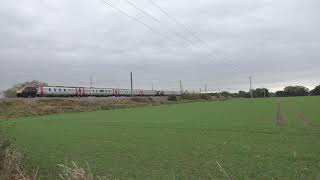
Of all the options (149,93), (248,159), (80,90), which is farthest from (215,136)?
(149,93)

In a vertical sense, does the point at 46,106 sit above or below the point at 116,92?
below

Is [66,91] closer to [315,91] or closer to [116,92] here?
[116,92]

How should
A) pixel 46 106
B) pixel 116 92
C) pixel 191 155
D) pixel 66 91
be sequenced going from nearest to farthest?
pixel 191 155 < pixel 46 106 < pixel 66 91 < pixel 116 92

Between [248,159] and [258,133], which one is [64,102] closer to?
[258,133]

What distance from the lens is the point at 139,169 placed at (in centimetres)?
1372

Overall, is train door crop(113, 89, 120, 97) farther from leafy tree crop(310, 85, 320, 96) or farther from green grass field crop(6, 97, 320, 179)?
leafy tree crop(310, 85, 320, 96)

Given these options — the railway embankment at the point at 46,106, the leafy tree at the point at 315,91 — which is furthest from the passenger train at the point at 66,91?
the leafy tree at the point at 315,91

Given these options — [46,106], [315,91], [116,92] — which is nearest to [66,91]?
[46,106]

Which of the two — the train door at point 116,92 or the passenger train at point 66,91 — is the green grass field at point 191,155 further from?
the train door at point 116,92

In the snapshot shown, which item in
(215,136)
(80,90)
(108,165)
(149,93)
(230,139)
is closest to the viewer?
(108,165)

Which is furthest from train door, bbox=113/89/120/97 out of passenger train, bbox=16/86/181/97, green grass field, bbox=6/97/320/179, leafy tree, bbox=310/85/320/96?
leafy tree, bbox=310/85/320/96

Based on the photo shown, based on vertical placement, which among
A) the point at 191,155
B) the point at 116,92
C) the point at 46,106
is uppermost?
the point at 116,92

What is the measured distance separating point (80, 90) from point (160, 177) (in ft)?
258

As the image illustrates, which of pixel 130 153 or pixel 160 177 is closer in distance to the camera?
pixel 160 177
